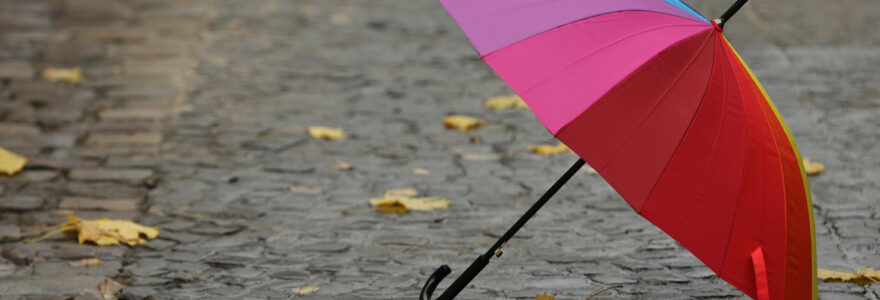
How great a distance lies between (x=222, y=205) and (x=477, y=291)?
1333mm

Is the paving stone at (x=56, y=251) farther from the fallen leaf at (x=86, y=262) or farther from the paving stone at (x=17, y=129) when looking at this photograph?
the paving stone at (x=17, y=129)

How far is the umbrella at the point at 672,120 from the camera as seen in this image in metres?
2.26

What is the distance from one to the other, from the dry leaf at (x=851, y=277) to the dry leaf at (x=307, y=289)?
172 cm

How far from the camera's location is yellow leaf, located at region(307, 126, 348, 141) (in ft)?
17.0

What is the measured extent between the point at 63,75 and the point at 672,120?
4.67 meters

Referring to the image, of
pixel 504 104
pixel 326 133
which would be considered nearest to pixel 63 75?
pixel 326 133

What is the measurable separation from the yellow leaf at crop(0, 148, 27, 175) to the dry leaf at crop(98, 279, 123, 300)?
4.41ft

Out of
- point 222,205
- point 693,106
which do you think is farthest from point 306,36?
point 693,106

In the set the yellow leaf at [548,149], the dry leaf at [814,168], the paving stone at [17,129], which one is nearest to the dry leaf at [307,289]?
the yellow leaf at [548,149]

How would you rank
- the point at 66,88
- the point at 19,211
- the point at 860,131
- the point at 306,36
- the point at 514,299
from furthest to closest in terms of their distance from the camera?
the point at 306,36 → the point at 66,88 → the point at 860,131 → the point at 19,211 → the point at 514,299

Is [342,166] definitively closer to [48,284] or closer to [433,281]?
[48,284]

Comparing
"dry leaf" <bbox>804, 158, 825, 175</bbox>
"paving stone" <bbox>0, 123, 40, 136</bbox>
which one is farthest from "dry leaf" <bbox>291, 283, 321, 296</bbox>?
"dry leaf" <bbox>804, 158, 825, 175</bbox>

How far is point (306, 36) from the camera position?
743 cm

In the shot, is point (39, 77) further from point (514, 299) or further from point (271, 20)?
point (514, 299)
